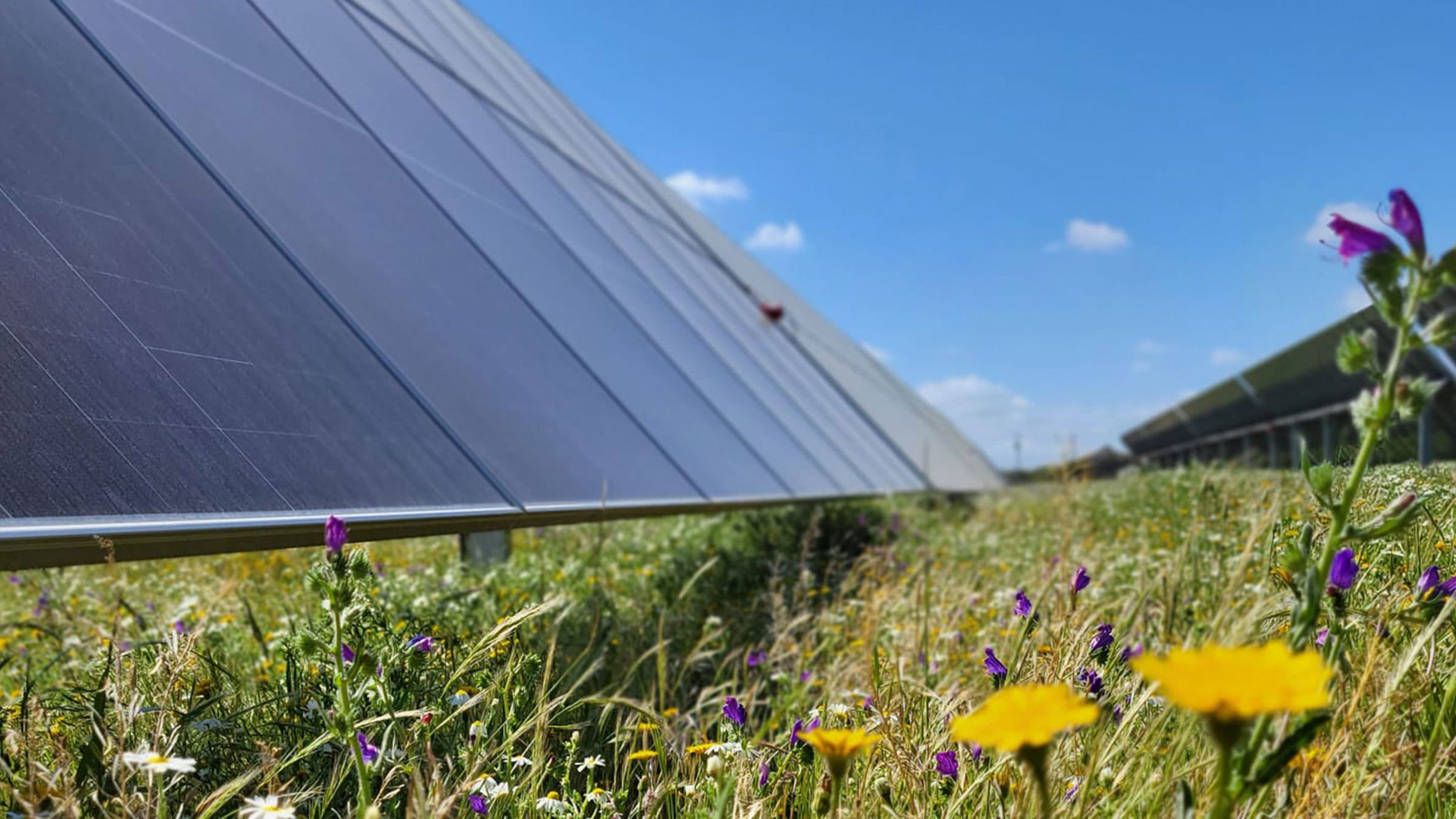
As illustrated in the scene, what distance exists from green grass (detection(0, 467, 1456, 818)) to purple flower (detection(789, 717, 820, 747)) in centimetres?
4

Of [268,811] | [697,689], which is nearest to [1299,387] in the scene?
[697,689]

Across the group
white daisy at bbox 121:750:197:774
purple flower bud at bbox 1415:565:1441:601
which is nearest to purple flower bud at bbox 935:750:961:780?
purple flower bud at bbox 1415:565:1441:601

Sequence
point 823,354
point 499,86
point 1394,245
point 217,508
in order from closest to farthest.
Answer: point 1394,245 < point 217,508 < point 499,86 < point 823,354

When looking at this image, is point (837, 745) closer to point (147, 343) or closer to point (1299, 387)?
point (147, 343)

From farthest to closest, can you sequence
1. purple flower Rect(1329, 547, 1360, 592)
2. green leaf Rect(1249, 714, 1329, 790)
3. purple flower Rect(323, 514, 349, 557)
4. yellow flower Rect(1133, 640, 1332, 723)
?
purple flower Rect(323, 514, 349, 557) < purple flower Rect(1329, 547, 1360, 592) < green leaf Rect(1249, 714, 1329, 790) < yellow flower Rect(1133, 640, 1332, 723)

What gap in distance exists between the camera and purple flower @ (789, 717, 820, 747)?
7.94ft

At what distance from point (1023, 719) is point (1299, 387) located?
2000 cm

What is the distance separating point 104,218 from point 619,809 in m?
1.92

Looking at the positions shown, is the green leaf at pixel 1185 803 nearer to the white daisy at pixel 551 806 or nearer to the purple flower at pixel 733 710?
the purple flower at pixel 733 710

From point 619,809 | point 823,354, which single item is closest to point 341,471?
point 619,809

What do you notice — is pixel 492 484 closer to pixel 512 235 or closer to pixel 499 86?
pixel 512 235

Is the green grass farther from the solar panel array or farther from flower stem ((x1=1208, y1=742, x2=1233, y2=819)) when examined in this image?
the solar panel array

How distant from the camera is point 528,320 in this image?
509 centimetres

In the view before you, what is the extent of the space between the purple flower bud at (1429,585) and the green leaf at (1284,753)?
0.67 meters
